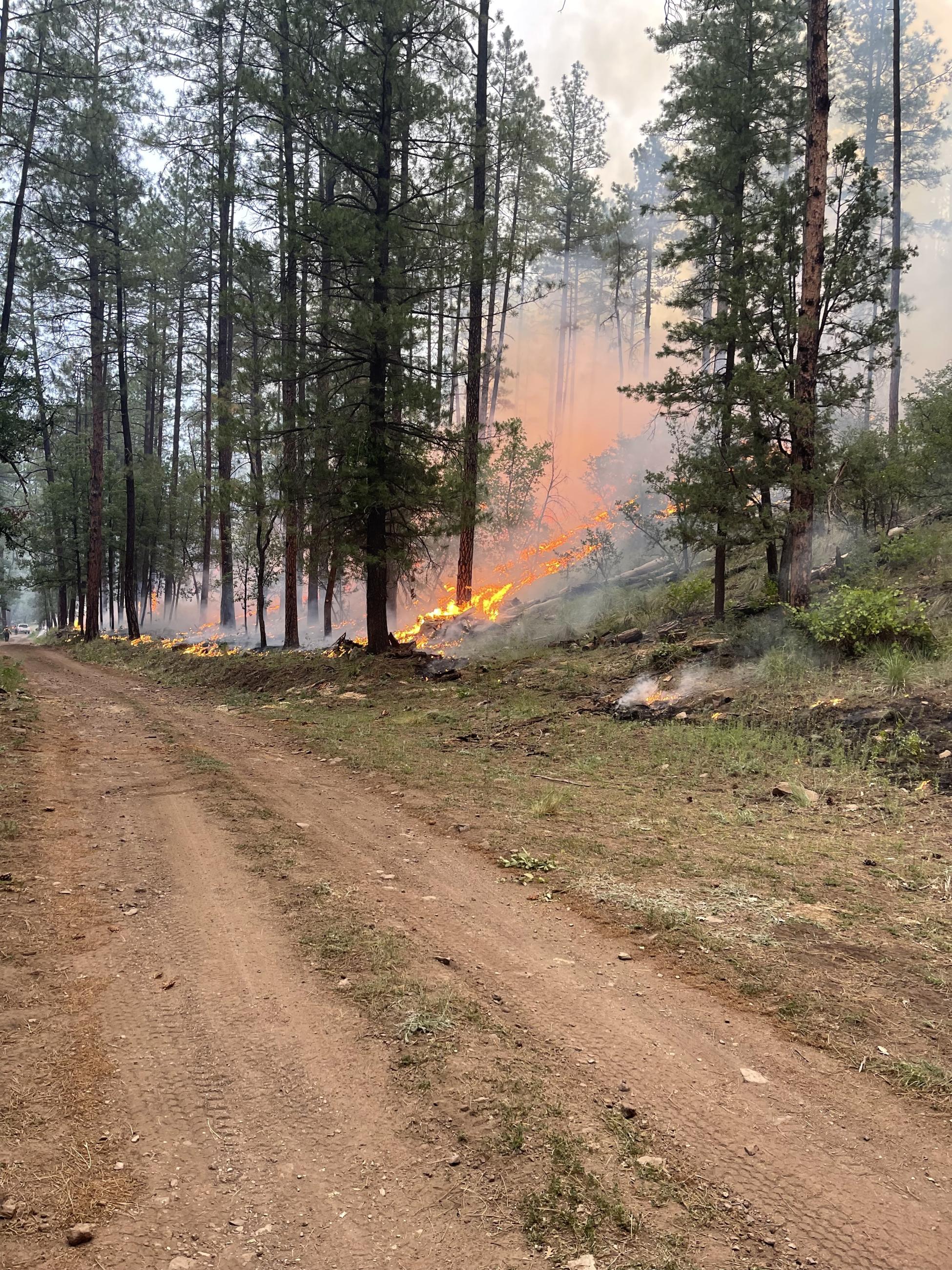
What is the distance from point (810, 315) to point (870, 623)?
218 inches

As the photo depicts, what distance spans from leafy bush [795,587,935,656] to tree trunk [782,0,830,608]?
1274 millimetres

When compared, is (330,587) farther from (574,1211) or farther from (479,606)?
(574,1211)

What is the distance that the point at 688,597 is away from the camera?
51.5 ft

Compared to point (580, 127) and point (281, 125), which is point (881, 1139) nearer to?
point (281, 125)

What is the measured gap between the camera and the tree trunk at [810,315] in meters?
11.6

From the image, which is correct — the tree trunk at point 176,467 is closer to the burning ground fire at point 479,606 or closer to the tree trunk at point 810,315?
the burning ground fire at point 479,606

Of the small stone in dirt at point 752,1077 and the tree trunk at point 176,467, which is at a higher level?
the tree trunk at point 176,467

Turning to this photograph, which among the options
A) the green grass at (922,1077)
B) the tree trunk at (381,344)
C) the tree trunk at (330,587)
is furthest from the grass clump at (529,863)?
the tree trunk at (330,587)

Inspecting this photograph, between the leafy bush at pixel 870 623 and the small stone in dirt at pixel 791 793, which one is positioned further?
the leafy bush at pixel 870 623

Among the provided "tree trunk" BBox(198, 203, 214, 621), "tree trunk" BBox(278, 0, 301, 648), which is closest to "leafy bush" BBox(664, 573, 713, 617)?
"tree trunk" BBox(278, 0, 301, 648)

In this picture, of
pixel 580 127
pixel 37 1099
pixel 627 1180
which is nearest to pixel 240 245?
pixel 37 1099

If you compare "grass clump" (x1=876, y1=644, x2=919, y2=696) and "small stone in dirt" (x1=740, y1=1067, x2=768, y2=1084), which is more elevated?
"grass clump" (x1=876, y1=644, x2=919, y2=696)

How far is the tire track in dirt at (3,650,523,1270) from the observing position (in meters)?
2.09

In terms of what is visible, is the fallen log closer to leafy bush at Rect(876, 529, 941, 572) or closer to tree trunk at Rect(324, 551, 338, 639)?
leafy bush at Rect(876, 529, 941, 572)
